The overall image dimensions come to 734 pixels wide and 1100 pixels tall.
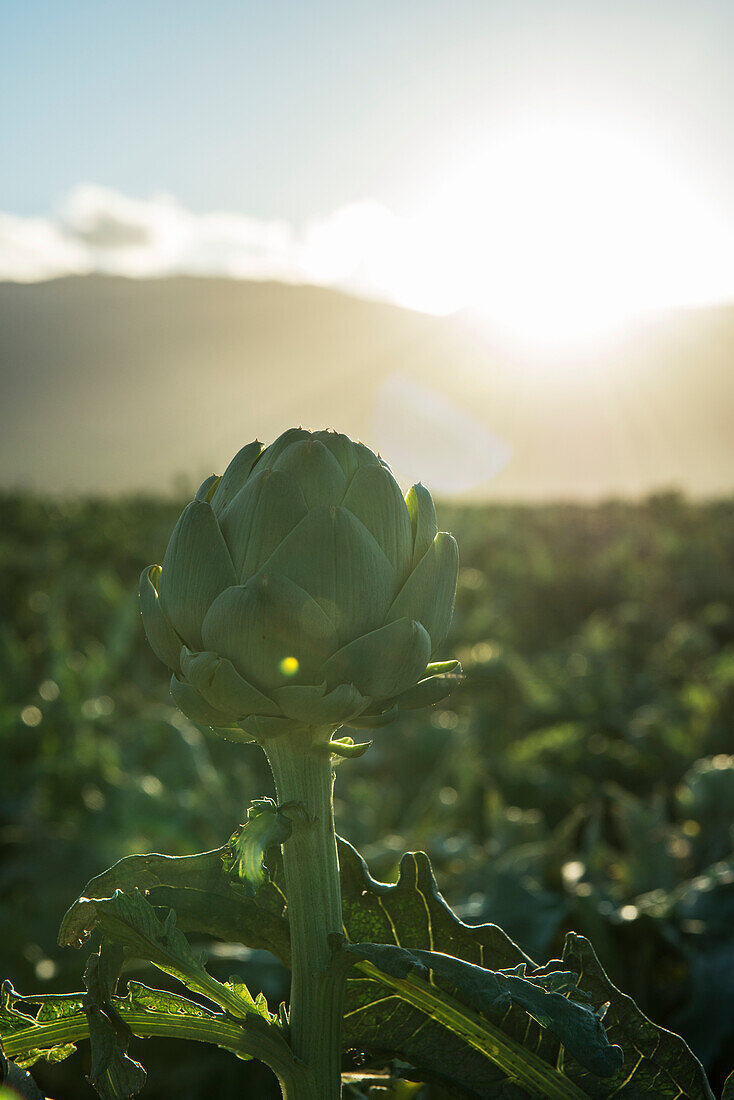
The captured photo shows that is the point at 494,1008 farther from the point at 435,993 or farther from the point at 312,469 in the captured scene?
the point at 312,469

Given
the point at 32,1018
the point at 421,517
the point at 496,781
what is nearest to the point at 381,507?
the point at 421,517

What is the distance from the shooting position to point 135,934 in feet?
1.31

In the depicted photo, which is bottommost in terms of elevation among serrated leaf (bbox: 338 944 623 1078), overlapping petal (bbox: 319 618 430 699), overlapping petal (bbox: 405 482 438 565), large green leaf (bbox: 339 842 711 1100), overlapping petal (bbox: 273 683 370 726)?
large green leaf (bbox: 339 842 711 1100)

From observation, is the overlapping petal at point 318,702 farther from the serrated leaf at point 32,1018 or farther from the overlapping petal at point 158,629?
the serrated leaf at point 32,1018

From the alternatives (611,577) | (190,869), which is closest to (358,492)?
(190,869)

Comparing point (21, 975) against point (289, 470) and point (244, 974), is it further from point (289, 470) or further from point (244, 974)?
point (289, 470)

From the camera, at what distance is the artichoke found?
399 mm

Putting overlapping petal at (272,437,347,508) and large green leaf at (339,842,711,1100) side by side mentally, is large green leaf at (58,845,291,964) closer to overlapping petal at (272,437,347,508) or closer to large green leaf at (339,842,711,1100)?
large green leaf at (339,842,711,1100)

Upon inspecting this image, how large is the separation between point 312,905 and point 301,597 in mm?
147

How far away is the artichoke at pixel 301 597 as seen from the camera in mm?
399

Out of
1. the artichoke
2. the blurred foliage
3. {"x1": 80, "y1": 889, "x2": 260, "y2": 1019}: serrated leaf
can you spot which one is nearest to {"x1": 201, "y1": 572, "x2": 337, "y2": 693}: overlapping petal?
the artichoke

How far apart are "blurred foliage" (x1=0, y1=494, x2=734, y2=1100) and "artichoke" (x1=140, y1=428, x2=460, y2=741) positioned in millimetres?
728

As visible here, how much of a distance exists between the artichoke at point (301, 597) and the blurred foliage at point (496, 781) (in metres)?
0.73

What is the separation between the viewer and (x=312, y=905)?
42 centimetres
